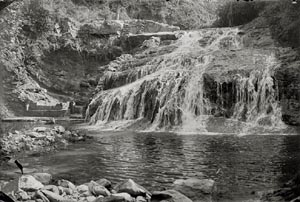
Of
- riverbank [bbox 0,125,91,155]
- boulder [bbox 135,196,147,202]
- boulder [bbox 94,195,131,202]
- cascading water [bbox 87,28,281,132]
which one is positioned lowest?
boulder [bbox 135,196,147,202]

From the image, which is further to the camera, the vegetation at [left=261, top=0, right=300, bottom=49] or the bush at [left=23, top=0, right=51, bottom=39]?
the bush at [left=23, top=0, right=51, bottom=39]

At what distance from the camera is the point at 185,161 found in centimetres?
1160

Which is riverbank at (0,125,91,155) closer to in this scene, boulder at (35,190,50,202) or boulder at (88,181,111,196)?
boulder at (88,181,111,196)

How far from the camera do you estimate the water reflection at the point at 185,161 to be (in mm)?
9188

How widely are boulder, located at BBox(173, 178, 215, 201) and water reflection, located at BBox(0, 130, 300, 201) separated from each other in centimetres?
24

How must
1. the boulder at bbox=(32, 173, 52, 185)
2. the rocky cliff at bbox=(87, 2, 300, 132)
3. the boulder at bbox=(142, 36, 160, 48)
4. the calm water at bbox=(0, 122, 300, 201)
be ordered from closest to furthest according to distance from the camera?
the boulder at bbox=(32, 173, 52, 185), the calm water at bbox=(0, 122, 300, 201), the rocky cliff at bbox=(87, 2, 300, 132), the boulder at bbox=(142, 36, 160, 48)

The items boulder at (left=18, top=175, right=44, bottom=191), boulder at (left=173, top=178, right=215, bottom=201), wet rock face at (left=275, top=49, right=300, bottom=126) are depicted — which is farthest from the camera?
wet rock face at (left=275, top=49, right=300, bottom=126)

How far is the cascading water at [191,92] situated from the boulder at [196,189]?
1227 centimetres

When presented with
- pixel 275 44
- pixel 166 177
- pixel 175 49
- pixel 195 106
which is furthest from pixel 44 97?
pixel 166 177

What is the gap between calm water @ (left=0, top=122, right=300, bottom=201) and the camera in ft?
30.1

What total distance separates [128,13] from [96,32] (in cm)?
1143

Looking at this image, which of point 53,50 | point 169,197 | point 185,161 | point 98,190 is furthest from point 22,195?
point 53,50

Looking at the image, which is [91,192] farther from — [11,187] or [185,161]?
[185,161]

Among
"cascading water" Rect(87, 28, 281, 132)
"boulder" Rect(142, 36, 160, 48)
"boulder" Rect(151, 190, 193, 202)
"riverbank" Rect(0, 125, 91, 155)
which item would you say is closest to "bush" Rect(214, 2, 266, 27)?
"boulder" Rect(142, 36, 160, 48)
